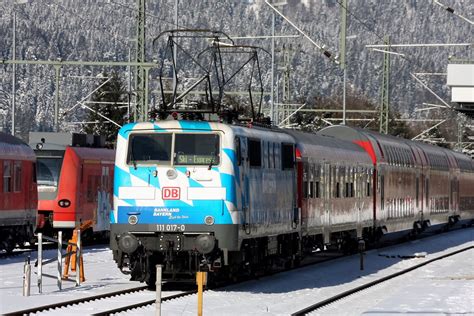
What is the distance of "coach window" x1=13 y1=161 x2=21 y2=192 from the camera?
1379 inches

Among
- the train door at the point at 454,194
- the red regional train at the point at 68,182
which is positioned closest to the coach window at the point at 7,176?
the red regional train at the point at 68,182

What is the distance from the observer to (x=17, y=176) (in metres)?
35.2

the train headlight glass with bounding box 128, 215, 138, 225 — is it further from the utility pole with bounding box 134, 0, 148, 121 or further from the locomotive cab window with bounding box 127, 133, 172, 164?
the utility pole with bounding box 134, 0, 148, 121

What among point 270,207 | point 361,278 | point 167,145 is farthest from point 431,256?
point 167,145

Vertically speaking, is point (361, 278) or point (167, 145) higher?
point (167, 145)

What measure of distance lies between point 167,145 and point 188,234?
1.72 m

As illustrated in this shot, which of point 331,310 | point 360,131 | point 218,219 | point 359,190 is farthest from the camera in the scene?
point 360,131

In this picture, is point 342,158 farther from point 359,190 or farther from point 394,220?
point 394,220

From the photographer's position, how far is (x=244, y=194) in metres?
24.6

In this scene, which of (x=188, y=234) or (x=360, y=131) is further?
(x=360, y=131)

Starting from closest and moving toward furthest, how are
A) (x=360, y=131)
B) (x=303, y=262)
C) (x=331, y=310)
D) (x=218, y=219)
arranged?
1. (x=331, y=310)
2. (x=218, y=219)
3. (x=303, y=262)
4. (x=360, y=131)

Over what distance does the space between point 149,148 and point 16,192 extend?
38.2 ft

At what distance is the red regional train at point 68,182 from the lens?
128 feet

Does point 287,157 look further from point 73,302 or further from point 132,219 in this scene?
point 73,302
